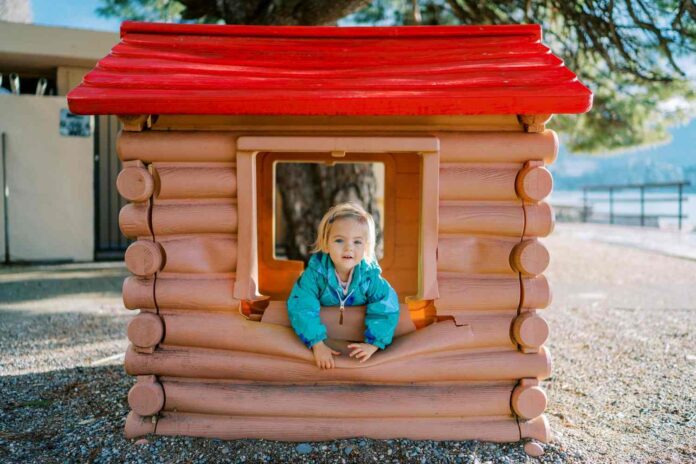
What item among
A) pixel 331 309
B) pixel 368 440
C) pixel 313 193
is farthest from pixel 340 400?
pixel 313 193

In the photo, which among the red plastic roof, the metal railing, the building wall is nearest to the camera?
the red plastic roof

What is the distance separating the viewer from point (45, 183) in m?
10.1

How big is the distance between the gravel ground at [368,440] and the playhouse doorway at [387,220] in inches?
56.1

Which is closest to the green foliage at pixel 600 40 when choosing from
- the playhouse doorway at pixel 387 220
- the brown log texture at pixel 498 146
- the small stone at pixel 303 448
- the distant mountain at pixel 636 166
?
the playhouse doorway at pixel 387 220

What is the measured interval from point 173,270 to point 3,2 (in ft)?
60.8

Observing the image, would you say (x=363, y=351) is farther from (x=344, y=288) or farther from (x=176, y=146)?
(x=176, y=146)

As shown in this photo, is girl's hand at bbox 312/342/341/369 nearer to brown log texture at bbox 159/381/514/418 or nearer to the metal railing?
brown log texture at bbox 159/381/514/418

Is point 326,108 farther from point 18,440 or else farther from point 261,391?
point 18,440

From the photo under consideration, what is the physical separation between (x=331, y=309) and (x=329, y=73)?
140 cm

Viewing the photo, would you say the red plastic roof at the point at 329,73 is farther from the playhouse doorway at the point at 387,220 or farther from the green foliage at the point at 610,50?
the green foliage at the point at 610,50

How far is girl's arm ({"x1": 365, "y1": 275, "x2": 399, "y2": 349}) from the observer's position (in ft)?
10.7

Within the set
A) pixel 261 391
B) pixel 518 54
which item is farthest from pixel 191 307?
pixel 518 54

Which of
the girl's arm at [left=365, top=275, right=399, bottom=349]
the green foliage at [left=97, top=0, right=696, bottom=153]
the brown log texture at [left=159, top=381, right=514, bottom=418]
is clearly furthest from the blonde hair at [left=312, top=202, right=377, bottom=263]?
the green foliage at [left=97, top=0, right=696, bottom=153]

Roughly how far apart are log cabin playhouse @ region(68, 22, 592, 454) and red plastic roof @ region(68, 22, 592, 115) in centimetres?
4
